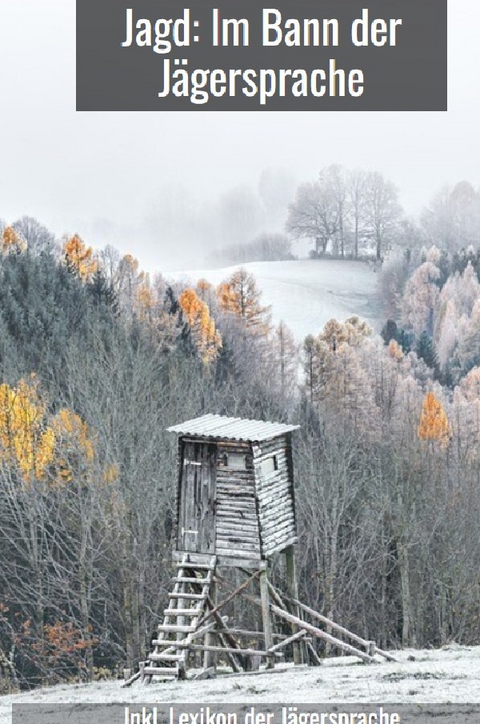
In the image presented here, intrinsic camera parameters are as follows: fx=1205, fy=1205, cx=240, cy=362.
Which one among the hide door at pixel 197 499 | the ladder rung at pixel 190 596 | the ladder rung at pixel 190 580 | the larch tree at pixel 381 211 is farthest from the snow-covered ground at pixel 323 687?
the larch tree at pixel 381 211

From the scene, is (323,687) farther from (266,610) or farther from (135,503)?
(135,503)

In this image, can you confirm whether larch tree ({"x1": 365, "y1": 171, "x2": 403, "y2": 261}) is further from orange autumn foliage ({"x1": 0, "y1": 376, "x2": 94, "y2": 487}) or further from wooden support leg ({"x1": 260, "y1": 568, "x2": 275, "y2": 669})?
wooden support leg ({"x1": 260, "y1": 568, "x2": 275, "y2": 669})

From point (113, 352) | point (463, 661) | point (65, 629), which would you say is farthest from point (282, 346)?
point (463, 661)

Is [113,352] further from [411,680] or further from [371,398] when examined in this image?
[371,398]

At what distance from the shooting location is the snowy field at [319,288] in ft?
445

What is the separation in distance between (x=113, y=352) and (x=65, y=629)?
11239 millimetres

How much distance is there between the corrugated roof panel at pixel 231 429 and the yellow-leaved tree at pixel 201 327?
40.1 metres

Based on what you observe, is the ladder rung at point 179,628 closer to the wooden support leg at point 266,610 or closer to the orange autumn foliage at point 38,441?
the wooden support leg at point 266,610

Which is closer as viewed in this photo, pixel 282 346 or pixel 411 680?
pixel 411 680

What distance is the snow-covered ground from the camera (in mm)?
20875

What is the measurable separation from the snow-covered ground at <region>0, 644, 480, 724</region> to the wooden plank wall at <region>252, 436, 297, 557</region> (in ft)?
9.37

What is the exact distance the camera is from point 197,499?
26.9 metres

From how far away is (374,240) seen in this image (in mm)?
144125

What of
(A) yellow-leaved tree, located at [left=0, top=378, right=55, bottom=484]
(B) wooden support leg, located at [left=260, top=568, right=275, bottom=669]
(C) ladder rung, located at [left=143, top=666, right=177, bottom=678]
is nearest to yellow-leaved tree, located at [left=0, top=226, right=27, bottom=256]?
(A) yellow-leaved tree, located at [left=0, top=378, right=55, bottom=484]
